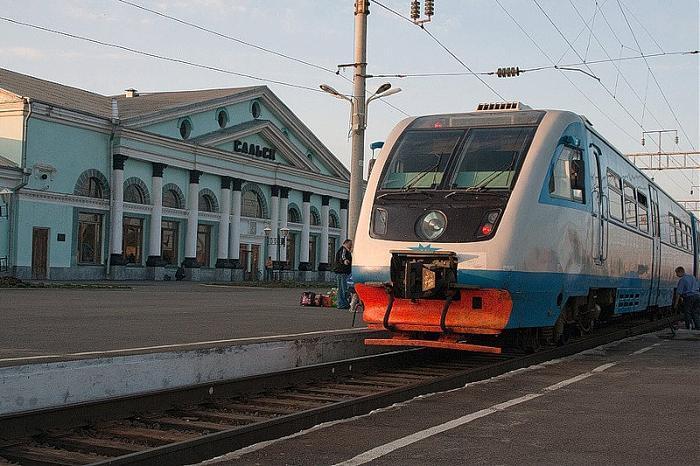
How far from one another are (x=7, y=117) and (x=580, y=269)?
106 ft

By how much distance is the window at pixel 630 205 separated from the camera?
15.8m

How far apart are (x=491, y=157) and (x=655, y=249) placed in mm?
8448

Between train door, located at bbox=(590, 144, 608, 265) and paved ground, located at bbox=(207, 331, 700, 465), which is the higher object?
train door, located at bbox=(590, 144, 608, 265)

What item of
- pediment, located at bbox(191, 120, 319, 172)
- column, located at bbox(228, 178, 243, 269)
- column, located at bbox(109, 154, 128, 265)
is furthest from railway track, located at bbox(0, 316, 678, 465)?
column, located at bbox(228, 178, 243, 269)

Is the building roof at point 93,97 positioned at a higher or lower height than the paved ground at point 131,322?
higher

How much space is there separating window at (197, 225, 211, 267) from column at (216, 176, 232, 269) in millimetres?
662

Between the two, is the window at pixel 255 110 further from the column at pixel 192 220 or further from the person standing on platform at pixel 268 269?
the person standing on platform at pixel 268 269

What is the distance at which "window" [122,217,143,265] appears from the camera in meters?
45.3

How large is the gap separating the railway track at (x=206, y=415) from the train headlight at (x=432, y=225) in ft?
5.70

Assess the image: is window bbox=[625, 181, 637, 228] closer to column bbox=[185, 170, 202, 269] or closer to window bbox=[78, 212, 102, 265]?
window bbox=[78, 212, 102, 265]

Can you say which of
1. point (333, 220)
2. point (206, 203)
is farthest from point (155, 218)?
point (333, 220)

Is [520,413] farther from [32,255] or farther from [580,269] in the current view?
[32,255]

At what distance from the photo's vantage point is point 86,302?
69.8ft

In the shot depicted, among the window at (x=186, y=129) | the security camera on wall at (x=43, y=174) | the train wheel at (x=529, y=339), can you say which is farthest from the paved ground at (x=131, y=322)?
the window at (x=186, y=129)
